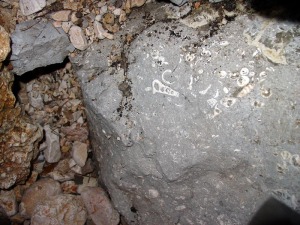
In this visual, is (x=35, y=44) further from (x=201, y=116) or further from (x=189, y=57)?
(x=201, y=116)

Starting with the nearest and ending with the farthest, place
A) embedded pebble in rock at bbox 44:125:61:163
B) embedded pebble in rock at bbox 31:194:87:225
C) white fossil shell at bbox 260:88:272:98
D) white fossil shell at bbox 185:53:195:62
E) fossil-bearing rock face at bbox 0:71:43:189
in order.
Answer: white fossil shell at bbox 260:88:272:98 < white fossil shell at bbox 185:53:195:62 < fossil-bearing rock face at bbox 0:71:43:189 < embedded pebble in rock at bbox 31:194:87:225 < embedded pebble in rock at bbox 44:125:61:163

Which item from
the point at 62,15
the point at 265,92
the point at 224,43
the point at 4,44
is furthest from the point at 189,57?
the point at 4,44

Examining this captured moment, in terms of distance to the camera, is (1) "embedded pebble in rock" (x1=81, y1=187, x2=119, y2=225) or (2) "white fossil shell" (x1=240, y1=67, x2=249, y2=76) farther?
(1) "embedded pebble in rock" (x1=81, y1=187, x2=119, y2=225)

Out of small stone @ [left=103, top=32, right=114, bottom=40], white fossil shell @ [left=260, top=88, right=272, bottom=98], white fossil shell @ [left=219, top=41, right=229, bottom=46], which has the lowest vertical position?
white fossil shell @ [left=260, top=88, right=272, bottom=98]

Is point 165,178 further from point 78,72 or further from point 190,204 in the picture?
point 78,72

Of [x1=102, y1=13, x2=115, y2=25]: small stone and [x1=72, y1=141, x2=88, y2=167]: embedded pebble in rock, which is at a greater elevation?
[x1=102, y1=13, x2=115, y2=25]: small stone

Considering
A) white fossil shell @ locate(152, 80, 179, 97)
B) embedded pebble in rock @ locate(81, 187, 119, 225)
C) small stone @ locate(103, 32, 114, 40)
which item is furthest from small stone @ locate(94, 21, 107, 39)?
embedded pebble in rock @ locate(81, 187, 119, 225)

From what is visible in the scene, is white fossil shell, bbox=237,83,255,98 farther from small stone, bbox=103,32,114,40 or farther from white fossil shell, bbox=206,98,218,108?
small stone, bbox=103,32,114,40

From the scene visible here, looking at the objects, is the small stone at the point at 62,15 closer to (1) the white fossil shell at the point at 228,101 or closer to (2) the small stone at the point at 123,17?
(2) the small stone at the point at 123,17

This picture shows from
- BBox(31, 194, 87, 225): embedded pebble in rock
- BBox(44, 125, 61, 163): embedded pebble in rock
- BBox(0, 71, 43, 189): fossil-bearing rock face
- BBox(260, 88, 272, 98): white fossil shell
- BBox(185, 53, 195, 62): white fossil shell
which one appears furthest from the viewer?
BBox(44, 125, 61, 163): embedded pebble in rock
